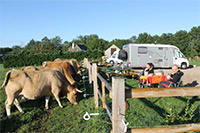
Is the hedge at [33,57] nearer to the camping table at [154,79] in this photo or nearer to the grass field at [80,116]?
the camping table at [154,79]

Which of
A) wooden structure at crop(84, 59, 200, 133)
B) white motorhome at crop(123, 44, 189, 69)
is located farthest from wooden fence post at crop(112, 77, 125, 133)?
white motorhome at crop(123, 44, 189, 69)

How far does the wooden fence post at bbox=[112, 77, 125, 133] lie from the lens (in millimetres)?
1726

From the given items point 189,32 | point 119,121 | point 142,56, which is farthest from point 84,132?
point 189,32

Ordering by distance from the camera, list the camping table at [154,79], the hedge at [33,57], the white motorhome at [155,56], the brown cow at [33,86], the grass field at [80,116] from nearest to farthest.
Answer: the grass field at [80,116], the brown cow at [33,86], the camping table at [154,79], the white motorhome at [155,56], the hedge at [33,57]

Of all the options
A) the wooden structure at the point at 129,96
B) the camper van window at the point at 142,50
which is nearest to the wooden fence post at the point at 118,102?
the wooden structure at the point at 129,96

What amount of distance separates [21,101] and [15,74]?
162 cm

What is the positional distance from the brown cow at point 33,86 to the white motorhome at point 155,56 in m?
11.2

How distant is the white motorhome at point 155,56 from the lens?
1585cm

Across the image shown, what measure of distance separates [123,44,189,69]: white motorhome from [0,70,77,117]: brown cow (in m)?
11.2

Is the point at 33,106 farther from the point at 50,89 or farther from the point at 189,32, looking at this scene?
the point at 189,32

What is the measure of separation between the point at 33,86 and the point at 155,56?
14.1 meters

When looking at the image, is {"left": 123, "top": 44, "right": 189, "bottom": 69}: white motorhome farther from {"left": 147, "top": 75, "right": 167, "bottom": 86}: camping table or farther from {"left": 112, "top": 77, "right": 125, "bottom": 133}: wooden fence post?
{"left": 112, "top": 77, "right": 125, "bottom": 133}: wooden fence post

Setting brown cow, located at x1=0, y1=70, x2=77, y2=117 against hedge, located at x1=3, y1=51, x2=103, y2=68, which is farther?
hedge, located at x1=3, y1=51, x2=103, y2=68

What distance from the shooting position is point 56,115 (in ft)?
15.3
